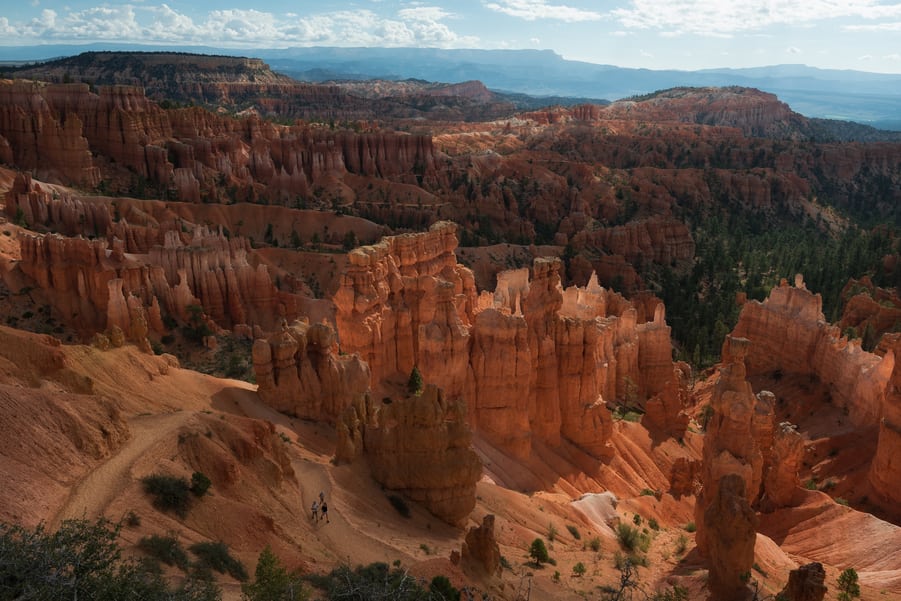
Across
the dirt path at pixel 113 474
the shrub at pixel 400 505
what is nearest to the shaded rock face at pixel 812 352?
the shrub at pixel 400 505

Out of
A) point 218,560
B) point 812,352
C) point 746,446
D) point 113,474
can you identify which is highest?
point 113,474

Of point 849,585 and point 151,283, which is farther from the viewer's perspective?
point 151,283

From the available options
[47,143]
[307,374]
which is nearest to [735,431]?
[307,374]

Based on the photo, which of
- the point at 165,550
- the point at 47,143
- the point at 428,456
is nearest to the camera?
the point at 165,550

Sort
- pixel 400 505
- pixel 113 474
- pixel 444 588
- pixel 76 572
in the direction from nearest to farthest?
pixel 76 572
pixel 444 588
pixel 113 474
pixel 400 505

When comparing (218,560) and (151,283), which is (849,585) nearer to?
(218,560)

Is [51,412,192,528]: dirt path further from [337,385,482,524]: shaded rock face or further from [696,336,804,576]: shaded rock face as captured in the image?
[696,336,804,576]: shaded rock face

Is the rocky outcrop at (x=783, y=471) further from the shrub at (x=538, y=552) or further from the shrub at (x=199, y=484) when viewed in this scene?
the shrub at (x=199, y=484)
